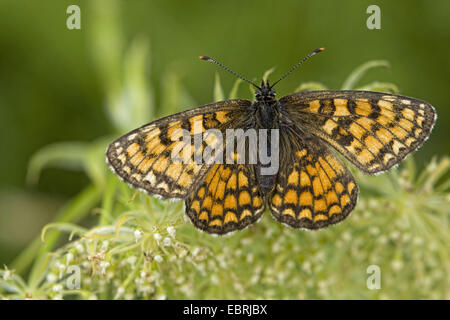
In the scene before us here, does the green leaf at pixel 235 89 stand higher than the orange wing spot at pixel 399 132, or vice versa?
the green leaf at pixel 235 89

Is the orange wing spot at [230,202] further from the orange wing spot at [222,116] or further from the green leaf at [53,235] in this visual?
the green leaf at [53,235]

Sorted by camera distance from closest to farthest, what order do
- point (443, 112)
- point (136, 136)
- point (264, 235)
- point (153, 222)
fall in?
point (136, 136) < point (153, 222) < point (264, 235) < point (443, 112)

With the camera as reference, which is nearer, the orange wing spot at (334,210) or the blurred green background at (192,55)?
the orange wing spot at (334,210)

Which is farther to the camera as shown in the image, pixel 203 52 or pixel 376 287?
pixel 203 52

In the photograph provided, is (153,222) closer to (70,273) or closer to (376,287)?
(70,273)

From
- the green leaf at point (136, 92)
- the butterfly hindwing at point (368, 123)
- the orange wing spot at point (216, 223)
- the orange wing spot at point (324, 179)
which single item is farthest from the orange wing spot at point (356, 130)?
the green leaf at point (136, 92)
